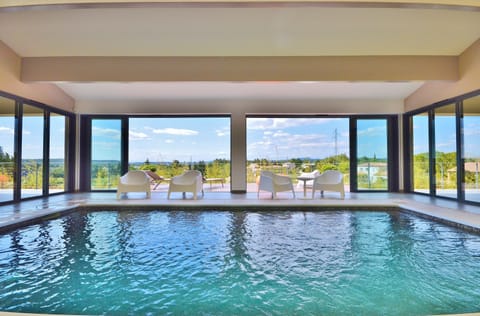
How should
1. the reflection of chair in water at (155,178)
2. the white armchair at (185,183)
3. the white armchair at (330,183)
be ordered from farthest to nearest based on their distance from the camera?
the reflection of chair in water at (155,178) < the white armchair at (330,183) < the white armchair at (185,183)

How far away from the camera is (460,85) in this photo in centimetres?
607

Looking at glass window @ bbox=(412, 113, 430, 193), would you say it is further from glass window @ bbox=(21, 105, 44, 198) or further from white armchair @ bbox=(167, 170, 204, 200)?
glass window @ bbox=(21, 105, 44, 198)

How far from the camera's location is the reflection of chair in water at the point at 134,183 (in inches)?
272

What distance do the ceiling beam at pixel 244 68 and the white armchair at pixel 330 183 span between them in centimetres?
239

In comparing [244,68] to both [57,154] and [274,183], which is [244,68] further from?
[57,154]

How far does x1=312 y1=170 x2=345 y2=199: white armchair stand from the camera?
700cm

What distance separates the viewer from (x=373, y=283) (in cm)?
259

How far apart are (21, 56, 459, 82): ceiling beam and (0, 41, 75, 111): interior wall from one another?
34 cm

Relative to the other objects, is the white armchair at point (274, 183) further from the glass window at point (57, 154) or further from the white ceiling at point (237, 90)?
the glass window at point (57, 154)

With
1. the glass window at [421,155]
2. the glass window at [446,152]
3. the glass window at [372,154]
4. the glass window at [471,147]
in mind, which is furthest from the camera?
the glass window at [372,154]

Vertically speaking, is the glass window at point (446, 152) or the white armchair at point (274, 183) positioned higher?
the glass window at point (446, 152)

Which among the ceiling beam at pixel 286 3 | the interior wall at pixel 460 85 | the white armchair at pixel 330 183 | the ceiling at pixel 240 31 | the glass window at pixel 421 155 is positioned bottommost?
the white armchair at pixel 330 183

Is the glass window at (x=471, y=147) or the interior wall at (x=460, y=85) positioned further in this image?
the glass window at (x=471, y=147)

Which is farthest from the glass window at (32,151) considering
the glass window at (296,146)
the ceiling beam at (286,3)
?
the glass window at (296,146)
